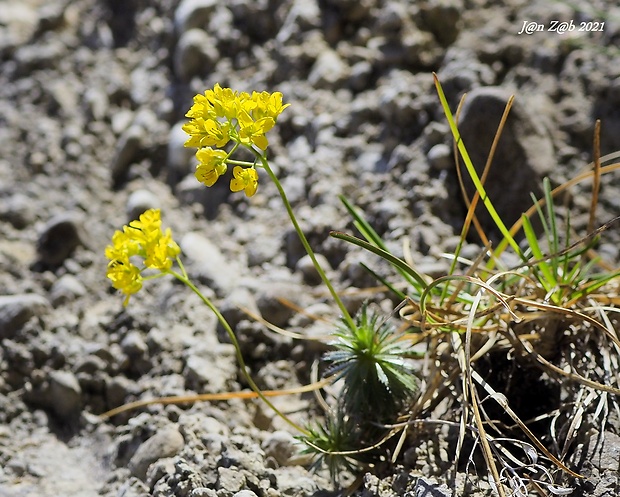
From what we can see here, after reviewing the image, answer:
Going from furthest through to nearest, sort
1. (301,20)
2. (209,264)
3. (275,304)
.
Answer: (301,20)
(209,264)
(275,304)

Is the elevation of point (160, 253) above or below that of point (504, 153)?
below

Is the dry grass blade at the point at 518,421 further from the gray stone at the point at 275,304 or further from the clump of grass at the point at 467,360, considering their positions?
the gray stone at the point at 275,304

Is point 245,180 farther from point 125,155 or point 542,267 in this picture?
point 125,155

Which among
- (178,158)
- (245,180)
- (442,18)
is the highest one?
(442,18)

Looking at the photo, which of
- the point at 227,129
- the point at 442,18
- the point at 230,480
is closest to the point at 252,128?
the point at 227,129

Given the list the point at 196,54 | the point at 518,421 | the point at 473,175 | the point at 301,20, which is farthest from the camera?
the point at 196,54

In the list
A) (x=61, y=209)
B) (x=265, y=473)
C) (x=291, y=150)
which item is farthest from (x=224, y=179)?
(x=265, y=473)

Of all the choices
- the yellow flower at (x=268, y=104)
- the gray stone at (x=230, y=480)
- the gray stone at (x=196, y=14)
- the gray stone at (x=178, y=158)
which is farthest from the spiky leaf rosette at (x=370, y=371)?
the gray stone at (x=196, y=14)
